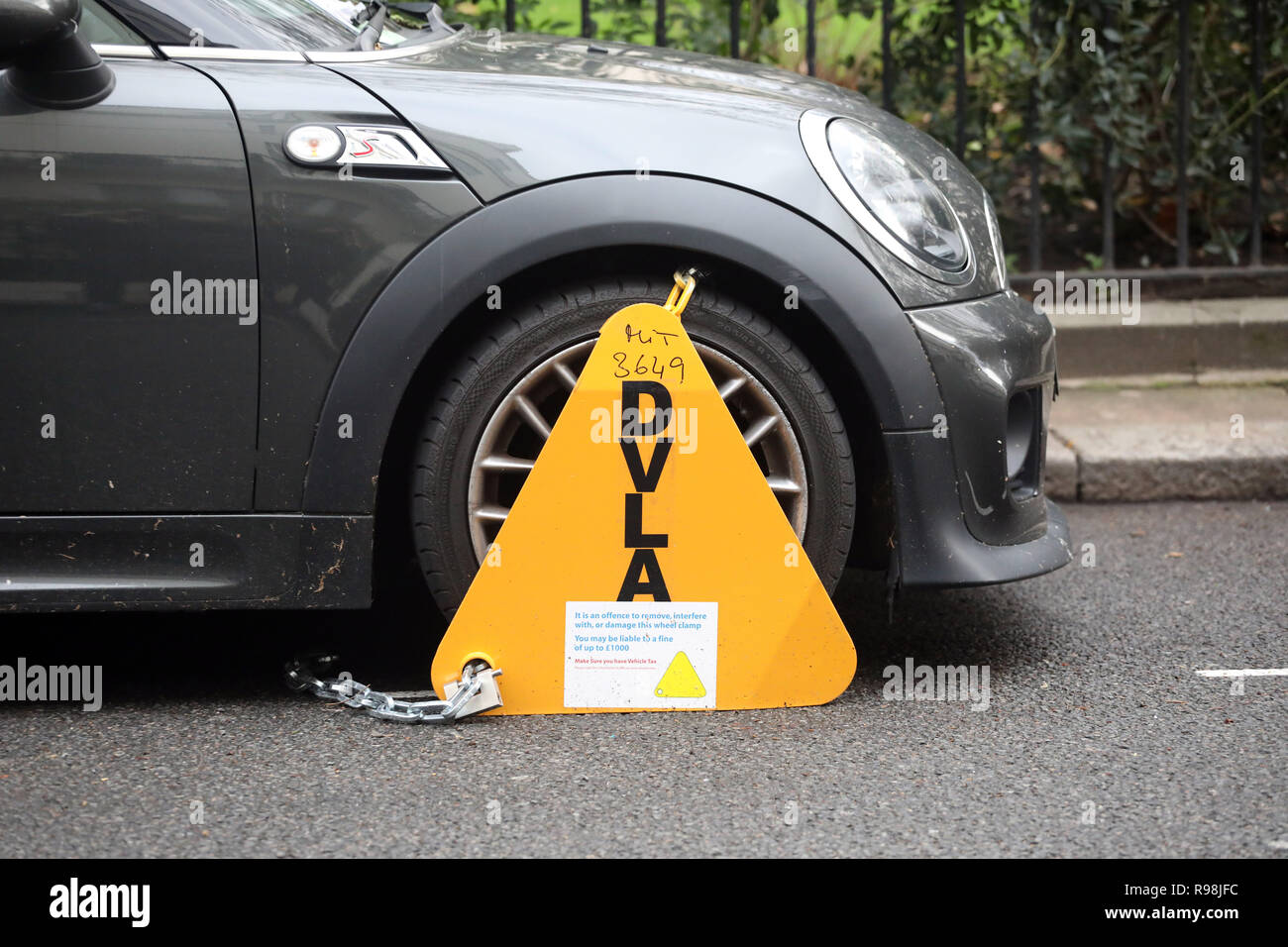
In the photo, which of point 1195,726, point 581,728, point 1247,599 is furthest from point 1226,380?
point 581,728

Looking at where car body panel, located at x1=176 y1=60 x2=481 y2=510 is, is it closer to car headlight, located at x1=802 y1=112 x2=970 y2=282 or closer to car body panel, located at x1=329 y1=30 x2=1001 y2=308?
car body panel, located at x1=329 y1=30 x2=1001 y2=308

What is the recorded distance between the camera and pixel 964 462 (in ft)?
8.51

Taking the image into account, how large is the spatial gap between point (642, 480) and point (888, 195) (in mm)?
729

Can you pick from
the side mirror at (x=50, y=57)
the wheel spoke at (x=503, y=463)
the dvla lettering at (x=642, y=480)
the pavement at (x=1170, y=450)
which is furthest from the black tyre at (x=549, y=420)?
the pavement at (x=1170, y=450)

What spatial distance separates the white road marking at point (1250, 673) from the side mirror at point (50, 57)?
244 cm

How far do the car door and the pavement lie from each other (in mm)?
2673

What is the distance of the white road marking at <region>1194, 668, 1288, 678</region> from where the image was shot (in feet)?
9.18

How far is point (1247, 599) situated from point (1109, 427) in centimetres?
125

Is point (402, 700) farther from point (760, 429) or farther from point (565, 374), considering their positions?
point (760, 429)

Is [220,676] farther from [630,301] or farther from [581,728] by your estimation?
[630,301]

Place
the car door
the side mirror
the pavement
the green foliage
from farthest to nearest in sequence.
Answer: the green foliage
the pavement
the car door
the side mirror

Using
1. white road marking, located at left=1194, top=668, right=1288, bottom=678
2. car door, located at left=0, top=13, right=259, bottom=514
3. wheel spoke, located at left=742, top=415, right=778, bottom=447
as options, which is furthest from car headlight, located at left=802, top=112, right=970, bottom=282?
car door, located at left=0, top=13, right=259, bottom=514
